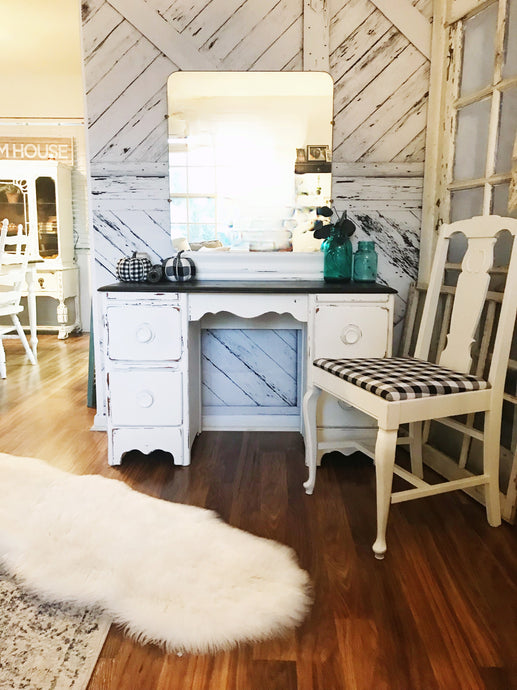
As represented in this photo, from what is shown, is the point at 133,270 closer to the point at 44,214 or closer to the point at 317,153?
the point at 317,153

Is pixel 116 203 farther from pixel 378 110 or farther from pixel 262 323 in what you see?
pixel 378 110

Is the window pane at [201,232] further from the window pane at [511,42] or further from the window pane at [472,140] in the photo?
the window pane at [511,42]

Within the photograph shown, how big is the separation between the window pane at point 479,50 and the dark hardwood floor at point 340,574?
5.46 feet

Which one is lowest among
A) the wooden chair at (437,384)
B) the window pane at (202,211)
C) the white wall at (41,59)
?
the wooden chair at (437,384)

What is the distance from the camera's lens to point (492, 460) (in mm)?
1883

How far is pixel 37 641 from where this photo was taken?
53.7 inches

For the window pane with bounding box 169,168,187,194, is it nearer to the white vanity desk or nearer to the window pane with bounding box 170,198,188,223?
the window pane with bounding box 170,198,188,223

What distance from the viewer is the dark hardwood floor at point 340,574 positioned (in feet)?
4.18

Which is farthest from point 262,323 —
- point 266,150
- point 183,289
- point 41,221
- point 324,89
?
point 41,221

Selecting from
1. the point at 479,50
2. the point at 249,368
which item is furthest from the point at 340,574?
the point at 479,50

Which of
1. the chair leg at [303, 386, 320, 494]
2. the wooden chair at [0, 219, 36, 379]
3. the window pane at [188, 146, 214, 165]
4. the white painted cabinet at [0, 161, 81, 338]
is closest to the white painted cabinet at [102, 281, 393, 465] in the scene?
the chair leg at [303, 386, 320, 494]

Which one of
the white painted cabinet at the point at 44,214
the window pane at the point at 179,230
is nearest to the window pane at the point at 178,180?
the window pane at the point at 179,230

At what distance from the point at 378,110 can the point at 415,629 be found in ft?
7.34

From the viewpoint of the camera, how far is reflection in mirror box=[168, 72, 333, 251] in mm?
2703
